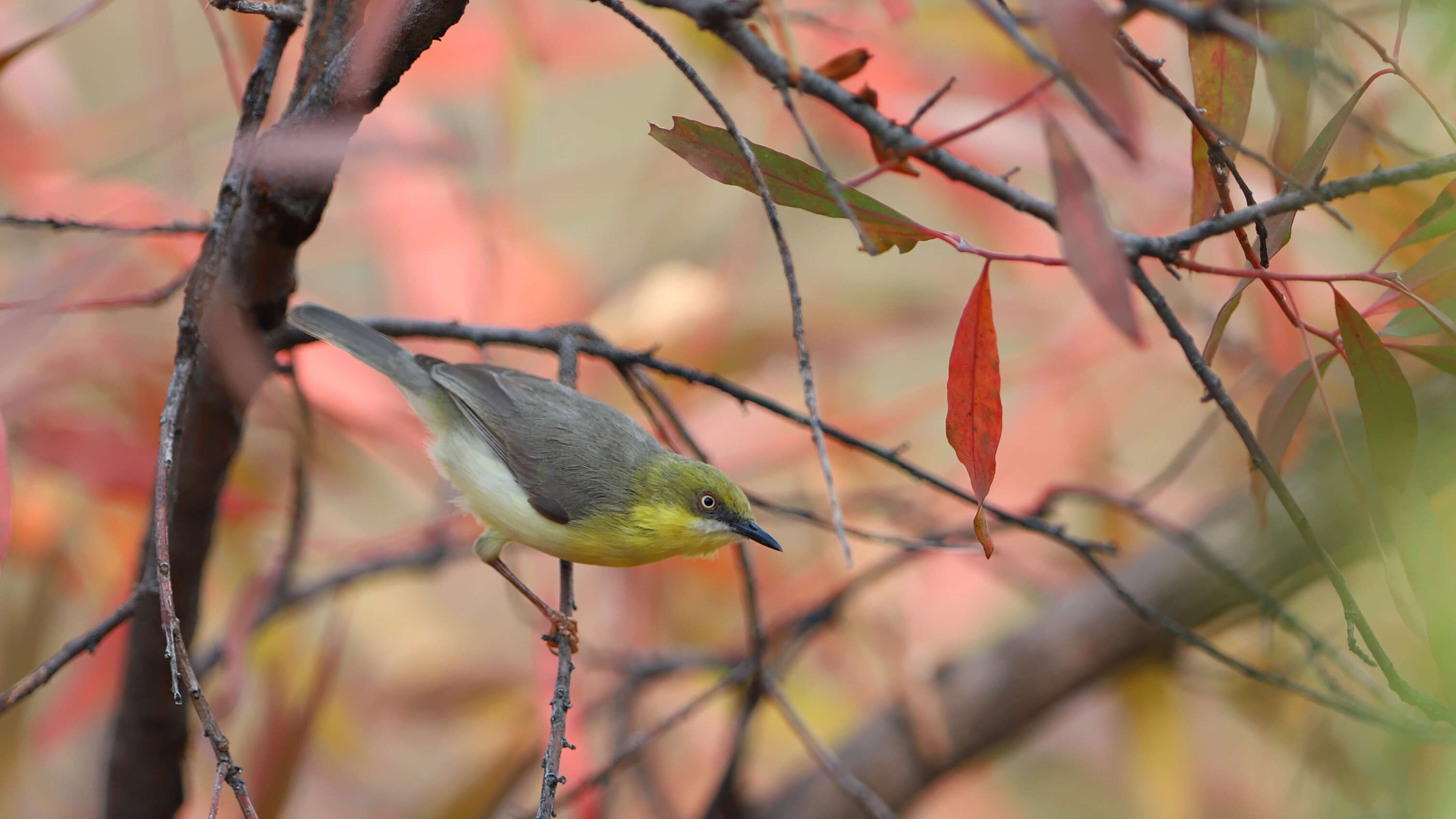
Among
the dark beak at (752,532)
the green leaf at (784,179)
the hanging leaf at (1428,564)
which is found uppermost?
the dark beak at (752,532)

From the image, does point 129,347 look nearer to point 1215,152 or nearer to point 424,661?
point 424,661

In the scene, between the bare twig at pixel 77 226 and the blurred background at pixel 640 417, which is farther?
the blurred background at pixel 640 417

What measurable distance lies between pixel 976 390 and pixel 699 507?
1.03 meters

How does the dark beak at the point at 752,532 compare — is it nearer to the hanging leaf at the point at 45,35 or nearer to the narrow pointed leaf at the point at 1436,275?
the narrow pointed leaf at the point at 1436,275

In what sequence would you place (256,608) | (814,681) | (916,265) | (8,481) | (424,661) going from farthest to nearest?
(916,265) → (814,681) → (424,661) → (256,608) → (8,481)

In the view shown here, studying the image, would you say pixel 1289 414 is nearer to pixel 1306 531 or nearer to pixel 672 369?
pixel 1306 531

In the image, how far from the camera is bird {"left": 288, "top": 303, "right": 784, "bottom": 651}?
183 cm

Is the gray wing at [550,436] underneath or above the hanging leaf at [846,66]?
above

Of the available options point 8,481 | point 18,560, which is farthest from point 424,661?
point 8,481

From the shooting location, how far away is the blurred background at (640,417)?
212cm

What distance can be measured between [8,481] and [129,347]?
1336 mm

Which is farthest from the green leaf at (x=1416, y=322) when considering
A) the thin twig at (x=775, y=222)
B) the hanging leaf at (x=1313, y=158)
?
the thin twig at (x=775, y=222)

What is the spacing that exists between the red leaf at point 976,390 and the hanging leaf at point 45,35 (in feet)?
3.32

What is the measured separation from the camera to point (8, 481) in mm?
947
